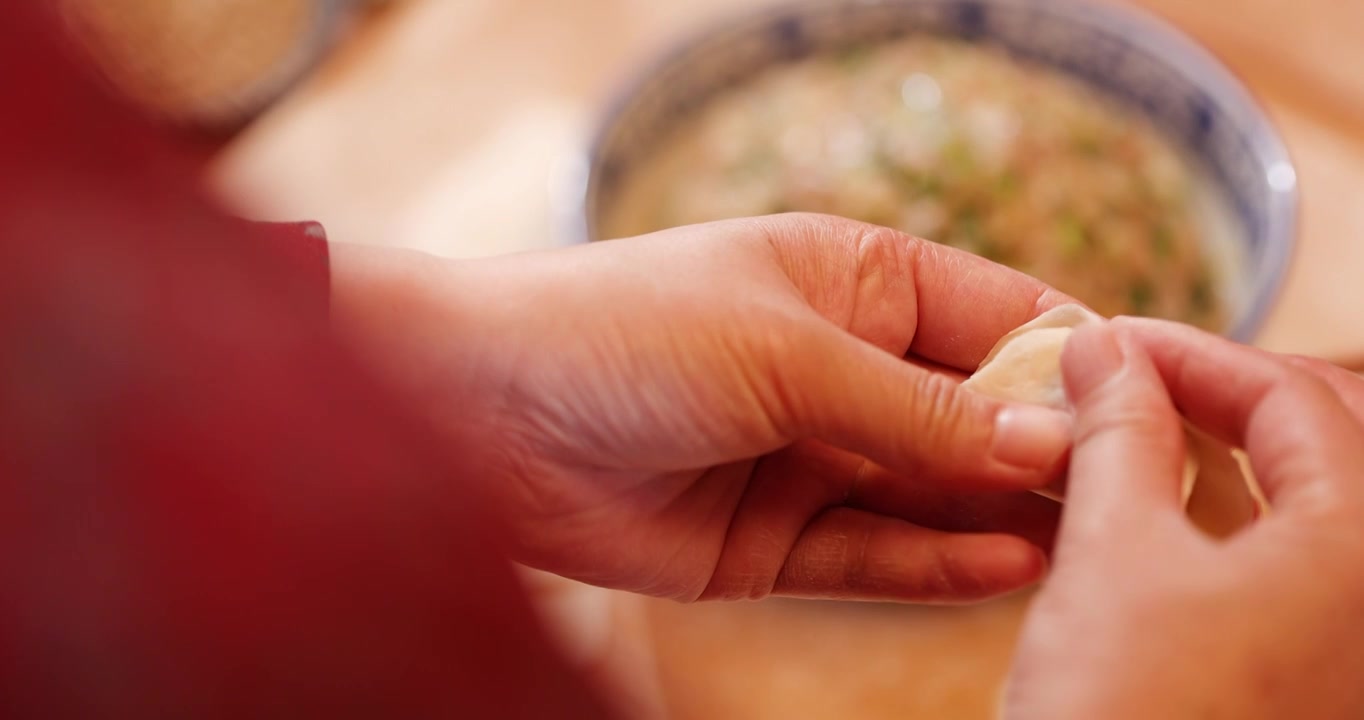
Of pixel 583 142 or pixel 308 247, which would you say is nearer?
pixel 308 247

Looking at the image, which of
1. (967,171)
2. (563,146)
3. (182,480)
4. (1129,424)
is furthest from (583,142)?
(182,480)

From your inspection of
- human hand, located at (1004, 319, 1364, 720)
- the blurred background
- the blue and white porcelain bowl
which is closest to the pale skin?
human hand, located at (1004, 319, 1364, 720)

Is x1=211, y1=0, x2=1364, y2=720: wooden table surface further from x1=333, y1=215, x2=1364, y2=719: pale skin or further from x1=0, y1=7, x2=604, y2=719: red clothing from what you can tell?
x1=0, y1=7, x2=604, y2=719: red clothing

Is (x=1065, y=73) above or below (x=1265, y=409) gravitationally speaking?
above

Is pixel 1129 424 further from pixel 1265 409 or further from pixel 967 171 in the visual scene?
pixel 967 171

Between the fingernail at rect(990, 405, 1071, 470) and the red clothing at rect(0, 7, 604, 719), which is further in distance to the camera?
the fingernail at rect(990, 405, 1071, 470)

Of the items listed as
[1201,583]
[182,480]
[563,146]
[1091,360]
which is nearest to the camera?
[182,480]
